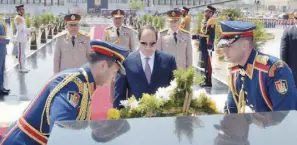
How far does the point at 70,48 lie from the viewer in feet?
18.8

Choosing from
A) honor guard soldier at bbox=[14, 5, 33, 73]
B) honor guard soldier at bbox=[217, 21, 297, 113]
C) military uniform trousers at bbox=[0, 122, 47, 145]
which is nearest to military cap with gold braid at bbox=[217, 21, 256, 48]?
honor guard soldier at bbox=[217, 21, 297, 113]

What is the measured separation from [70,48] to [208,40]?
151 inches

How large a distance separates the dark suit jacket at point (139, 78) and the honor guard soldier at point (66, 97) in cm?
109

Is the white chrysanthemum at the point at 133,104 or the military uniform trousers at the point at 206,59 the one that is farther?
the military uniform trousers at the point at 206,59

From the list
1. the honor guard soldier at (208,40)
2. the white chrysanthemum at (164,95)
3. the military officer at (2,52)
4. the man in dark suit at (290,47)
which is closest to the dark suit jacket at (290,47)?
the man in dark suit at (290,47)

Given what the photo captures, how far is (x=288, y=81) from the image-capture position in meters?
2.54

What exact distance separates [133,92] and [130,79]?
11 cm

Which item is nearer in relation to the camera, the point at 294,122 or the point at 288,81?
the point at 294,122

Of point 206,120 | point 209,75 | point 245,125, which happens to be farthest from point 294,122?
point 209,75

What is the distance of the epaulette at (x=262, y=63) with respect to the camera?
2.62 meters

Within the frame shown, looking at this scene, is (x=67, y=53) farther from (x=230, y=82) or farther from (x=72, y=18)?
(x=230, y=82)

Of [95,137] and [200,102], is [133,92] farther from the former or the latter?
[95,137]

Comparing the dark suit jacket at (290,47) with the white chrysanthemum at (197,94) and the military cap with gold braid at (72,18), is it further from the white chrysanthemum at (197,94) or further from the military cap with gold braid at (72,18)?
the white chrysanthemum at (197,94)

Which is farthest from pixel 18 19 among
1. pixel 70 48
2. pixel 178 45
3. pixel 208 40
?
pixel 178 45
